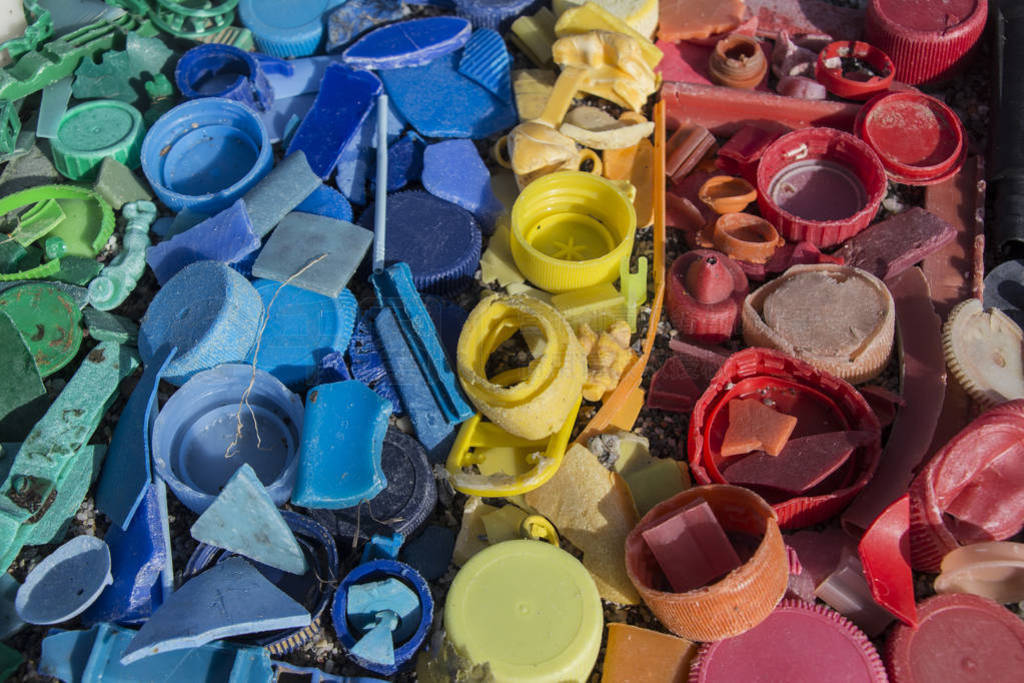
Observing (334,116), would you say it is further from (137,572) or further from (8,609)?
(8,609)

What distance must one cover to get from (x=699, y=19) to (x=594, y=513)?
8.52 feet

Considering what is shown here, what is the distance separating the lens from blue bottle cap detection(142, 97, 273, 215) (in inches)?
152

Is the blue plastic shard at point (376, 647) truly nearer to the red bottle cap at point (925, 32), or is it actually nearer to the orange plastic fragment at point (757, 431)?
the orange plastic fragment at point (757, 431)

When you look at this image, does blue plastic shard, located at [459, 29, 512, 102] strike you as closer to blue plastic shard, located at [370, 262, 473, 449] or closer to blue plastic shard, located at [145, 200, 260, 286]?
blue plastic shard, located at [370, 262, 473, 449]

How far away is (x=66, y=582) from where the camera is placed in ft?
9.88

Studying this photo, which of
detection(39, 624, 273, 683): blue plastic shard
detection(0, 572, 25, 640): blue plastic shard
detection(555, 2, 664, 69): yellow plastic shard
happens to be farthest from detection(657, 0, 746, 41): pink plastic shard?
detection(0, 572, 25, 640): blue plastic shard

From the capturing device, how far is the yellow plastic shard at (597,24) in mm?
4113

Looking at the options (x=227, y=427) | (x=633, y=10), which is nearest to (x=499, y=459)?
(x=227, y=427)

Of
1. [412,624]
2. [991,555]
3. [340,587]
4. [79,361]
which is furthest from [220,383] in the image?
[991,555]

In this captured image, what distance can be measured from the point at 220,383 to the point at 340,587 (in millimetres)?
929

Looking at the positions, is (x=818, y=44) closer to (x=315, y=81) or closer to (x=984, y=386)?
(x=984, y=386)

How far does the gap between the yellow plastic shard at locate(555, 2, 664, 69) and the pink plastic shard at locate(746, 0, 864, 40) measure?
2.24ft

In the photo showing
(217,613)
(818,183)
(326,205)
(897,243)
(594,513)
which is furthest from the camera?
(818,183)

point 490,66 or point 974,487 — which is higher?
point 490,66
